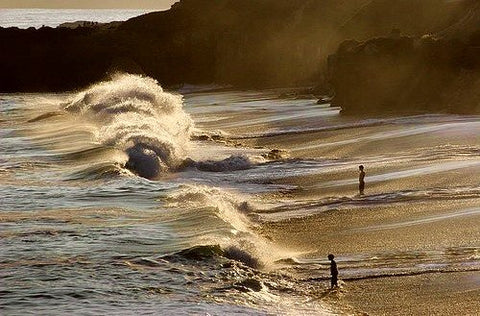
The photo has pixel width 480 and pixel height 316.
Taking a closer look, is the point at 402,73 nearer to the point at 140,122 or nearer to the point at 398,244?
the point at 140,122

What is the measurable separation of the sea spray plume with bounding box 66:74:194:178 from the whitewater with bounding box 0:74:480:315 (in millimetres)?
139

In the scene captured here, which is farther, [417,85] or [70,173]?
[417,85]

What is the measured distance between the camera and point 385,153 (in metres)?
29.1

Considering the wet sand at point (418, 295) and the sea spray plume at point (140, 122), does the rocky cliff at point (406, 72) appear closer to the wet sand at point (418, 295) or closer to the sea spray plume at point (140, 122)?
the sea spray plume at point (140, 122)

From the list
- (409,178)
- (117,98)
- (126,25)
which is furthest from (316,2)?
(409,178)

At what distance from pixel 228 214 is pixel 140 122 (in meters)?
16.6

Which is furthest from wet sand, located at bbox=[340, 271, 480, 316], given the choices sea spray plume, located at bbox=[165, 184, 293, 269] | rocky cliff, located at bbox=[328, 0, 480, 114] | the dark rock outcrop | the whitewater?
the dark rock outcrop

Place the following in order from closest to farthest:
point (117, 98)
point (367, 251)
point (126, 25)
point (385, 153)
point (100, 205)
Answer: point (367, 251) < point (100, 205) < point (385, 153) < point (117, 98) < point (126, 25)

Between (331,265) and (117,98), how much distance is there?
33225 millimetres

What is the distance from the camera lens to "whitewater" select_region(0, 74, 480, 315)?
15055 mm

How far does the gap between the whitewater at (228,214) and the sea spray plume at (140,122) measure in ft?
0.46

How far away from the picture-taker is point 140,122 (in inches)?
1458

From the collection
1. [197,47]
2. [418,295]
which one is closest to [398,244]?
[418,295]

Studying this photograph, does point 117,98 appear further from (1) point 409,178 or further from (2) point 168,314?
(2) point 168,314
